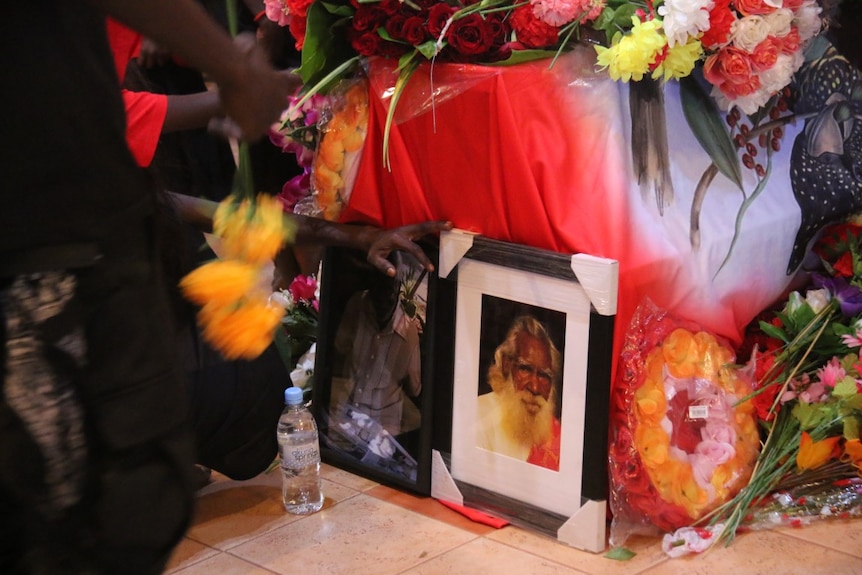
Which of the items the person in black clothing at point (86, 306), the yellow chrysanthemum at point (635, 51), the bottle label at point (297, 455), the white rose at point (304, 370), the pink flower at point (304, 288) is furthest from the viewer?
the pink flower at point (304, 288)

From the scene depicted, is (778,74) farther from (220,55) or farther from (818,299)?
(220,55)

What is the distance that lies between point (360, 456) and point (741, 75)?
125cm

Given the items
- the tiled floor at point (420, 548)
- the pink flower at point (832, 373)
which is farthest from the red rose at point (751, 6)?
the tiled floor at point (420, 548)

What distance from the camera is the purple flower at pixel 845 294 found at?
2.53 m

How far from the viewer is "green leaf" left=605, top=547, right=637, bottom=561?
223 centimetres

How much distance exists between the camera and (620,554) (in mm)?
2234

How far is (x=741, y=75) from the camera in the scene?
2254mm

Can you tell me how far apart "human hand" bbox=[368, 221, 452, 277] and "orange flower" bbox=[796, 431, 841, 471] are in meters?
0.90

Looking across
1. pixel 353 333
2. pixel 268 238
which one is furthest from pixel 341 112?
pixel 268 238

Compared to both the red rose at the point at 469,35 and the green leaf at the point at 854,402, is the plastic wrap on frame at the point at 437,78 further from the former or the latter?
the green leaf at the point at 854,402

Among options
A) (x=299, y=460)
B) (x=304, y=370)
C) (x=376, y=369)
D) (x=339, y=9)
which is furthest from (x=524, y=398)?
(x=339, y=9)

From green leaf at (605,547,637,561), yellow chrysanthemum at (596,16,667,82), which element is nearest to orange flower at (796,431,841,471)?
green leaf at (605,547,637,561)

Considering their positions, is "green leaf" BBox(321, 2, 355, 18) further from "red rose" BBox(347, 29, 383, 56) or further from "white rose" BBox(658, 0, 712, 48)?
"white rose" BBox(658, 0, 712, 48)

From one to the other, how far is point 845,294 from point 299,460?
1.33 meters
